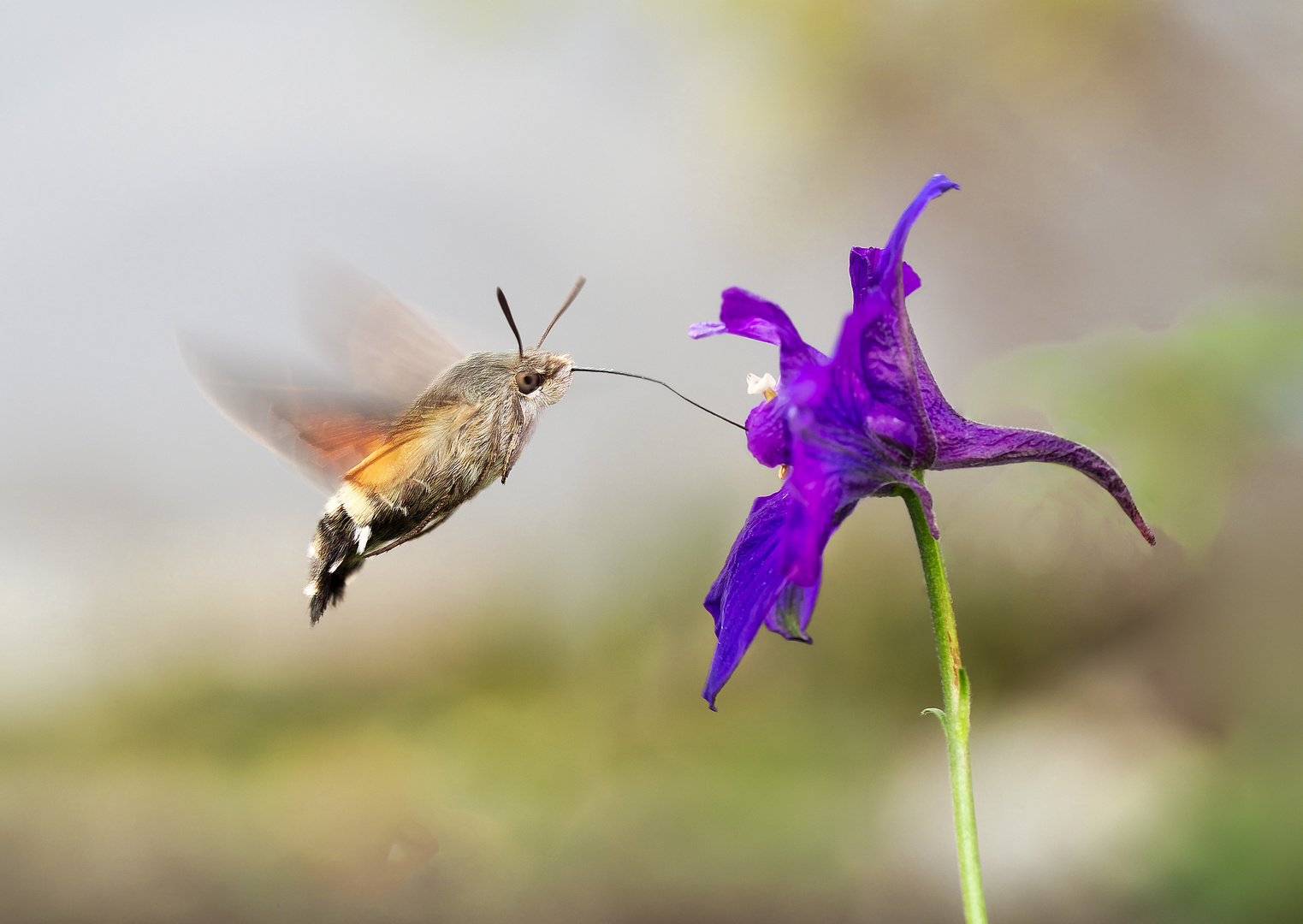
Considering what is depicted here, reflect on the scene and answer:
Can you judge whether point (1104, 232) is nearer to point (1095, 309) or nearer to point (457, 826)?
point (1095, 309)

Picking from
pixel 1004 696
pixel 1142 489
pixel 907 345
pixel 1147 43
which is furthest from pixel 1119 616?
pixel 907 345

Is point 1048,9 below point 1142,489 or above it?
above

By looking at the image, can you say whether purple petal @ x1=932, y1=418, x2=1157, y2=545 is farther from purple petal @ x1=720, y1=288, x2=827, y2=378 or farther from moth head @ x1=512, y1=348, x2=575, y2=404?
moth head @ x1=512, y1=348, x2=575, y2=404

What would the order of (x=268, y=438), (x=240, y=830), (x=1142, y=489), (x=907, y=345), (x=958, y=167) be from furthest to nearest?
1. (x=958, y=167)
2. (x=240, y=830)
3. (x=1142, y=489)
4. (x=268, y=438)
5. (x=907, y=345)

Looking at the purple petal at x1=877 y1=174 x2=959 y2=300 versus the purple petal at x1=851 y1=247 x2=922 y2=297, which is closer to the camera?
the purple petal at x1=877 y1=174 x2=959 y2=300

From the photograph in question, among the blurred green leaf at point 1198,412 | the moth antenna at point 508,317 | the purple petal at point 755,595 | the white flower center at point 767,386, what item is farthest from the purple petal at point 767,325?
the blurred green leaf at point 1198,412

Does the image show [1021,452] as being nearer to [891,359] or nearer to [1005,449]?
[1005,449]

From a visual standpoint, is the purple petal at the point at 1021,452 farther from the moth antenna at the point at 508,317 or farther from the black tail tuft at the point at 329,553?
the black tail tuft at the point at 329,553

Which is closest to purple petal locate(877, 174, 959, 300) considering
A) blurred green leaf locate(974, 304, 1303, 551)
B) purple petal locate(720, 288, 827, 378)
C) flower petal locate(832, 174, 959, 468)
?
flower petal locate(832, 174, 959, 468)
